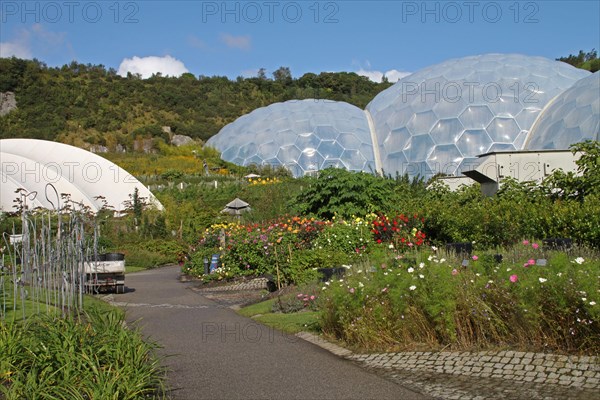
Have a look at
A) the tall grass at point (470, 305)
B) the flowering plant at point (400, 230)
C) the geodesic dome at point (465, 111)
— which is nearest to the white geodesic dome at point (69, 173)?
the geodesic dome at point (465, 111)

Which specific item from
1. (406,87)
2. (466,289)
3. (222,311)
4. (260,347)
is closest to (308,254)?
(222,311)

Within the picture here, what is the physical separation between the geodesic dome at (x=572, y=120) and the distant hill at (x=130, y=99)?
36716 millimetres

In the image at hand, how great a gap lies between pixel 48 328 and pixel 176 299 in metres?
6.86

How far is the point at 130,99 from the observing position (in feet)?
234

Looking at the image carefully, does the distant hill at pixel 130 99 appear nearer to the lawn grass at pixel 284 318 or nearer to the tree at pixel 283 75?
the tree at pixel 283 75

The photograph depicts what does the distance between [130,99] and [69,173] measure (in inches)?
1627

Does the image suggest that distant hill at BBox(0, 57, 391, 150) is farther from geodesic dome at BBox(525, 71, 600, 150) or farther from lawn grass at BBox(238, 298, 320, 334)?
lawn grass at BBox(238, 298, 320, 334)

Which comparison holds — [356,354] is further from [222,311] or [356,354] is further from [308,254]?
[308,254]

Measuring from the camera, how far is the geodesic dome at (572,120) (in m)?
26.2

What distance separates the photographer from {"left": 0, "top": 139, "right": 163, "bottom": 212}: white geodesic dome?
29.6 m

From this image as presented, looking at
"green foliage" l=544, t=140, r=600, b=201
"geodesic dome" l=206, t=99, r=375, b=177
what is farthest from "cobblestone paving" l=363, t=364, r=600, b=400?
"geodesic dome" l=206, t=99, r=375, b=177

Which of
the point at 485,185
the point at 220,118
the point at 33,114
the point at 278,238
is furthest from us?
the point at 220,118

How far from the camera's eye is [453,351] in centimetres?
666

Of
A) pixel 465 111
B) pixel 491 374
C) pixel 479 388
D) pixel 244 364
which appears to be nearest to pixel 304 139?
pixel 465 111
